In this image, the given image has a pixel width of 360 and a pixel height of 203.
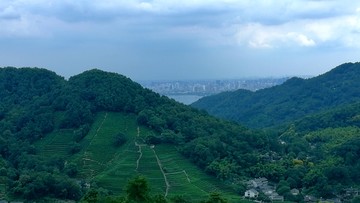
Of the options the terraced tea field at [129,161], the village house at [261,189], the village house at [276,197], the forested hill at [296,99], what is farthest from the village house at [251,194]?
the forested hill at [296,99]

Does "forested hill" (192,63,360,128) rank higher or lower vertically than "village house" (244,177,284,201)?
higher

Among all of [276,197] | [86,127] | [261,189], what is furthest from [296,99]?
[276,197]

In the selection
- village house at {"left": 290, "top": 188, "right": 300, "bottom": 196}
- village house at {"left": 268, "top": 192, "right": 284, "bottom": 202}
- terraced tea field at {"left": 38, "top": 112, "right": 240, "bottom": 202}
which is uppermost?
terraced tea field at {"left": 38, "top": 112, "right": 240, "bottom": 202}

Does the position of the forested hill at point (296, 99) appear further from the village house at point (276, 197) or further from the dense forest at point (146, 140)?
the village house at point (276, 197)

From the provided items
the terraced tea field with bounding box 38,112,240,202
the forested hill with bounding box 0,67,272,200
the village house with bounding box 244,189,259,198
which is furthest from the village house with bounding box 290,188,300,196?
the terraced tea field with bounding box 38,112,240,202

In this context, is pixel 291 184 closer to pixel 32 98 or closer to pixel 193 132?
pixel 193 132

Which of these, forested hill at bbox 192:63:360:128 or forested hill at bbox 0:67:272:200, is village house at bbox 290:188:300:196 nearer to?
forested hill at bbox 0:67:272:200

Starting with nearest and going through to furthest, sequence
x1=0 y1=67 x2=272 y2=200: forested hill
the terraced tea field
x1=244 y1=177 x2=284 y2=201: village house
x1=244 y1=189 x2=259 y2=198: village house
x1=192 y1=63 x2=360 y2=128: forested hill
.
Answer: x1=244 y1=189 x2=259 y2=198: village house, x1=244 y1=177 x2=284 y2=201: village house, the terraced tea field, x1=0 y1=67 x2=272 y2=200: forested hill, x1=192 y1=63 x2=360 y2=128: forested hill
